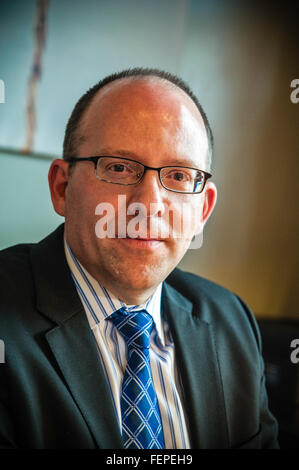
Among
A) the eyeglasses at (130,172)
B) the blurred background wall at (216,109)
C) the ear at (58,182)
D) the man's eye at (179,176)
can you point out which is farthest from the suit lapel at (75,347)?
the blurred background wall at (216,109)

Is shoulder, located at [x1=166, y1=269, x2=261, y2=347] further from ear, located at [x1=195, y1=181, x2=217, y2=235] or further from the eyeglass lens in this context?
the eyeglass lens

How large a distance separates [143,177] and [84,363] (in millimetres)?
459

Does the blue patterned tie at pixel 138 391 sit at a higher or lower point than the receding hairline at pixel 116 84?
lower

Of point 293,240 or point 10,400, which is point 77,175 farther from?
point 293,240

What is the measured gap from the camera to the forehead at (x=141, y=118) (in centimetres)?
104

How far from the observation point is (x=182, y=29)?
2.05m

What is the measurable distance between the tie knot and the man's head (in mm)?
42

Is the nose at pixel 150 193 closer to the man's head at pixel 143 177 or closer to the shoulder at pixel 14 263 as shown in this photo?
the man's head at pixel 143 177

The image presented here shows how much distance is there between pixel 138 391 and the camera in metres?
1.03

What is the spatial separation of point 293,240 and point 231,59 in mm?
1046

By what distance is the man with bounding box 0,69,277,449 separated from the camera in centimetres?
93

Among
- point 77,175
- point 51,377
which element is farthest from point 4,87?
point 51,377

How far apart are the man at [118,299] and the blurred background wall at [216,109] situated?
528 millimetres

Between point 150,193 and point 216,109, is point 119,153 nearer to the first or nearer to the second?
point 150,193
